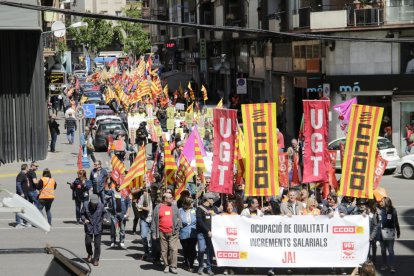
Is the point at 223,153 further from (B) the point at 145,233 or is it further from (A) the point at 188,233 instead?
(B) the point at 145,233

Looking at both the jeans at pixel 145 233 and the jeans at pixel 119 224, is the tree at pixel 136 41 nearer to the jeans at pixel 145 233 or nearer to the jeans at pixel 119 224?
the jeans at pixel 119 224

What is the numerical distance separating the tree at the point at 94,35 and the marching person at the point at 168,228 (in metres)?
103

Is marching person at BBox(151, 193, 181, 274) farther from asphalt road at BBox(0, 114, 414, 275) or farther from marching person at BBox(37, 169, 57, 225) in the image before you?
marching person at BBox(37, 169, 57, 225)

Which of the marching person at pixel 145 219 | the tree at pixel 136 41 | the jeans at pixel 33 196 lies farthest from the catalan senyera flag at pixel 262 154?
the tree at pixel 136 41

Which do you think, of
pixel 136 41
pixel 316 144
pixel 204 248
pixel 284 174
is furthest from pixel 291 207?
pixel 136 41

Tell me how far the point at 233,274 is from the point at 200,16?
56902mm

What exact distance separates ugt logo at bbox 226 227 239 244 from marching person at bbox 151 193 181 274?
0.93 meters

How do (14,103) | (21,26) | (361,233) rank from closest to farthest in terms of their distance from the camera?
(361,233)
(21,26)
(14,103)

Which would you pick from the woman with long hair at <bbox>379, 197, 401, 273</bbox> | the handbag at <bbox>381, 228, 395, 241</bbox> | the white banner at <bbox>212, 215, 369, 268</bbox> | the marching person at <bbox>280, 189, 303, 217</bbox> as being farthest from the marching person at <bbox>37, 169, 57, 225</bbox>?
the handbag at <bbox>381, 228, 395, 241</bbox>

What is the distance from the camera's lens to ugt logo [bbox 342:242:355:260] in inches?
655

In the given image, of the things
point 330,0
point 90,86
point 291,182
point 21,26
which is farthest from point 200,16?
point 291,182

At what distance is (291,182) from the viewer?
20.7 meters

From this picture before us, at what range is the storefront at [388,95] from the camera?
35.8m

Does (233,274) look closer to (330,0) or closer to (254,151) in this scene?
(254,151)
